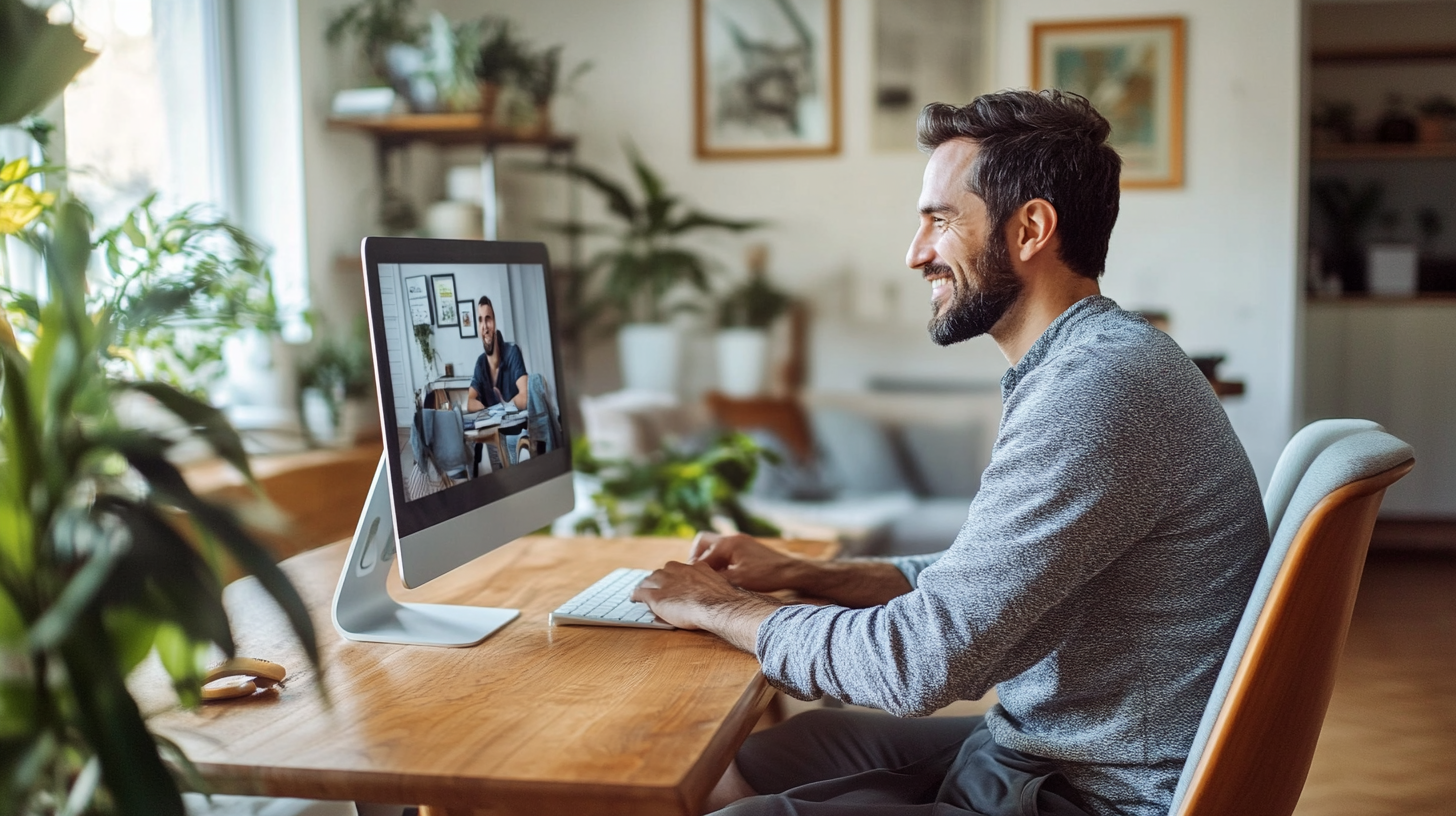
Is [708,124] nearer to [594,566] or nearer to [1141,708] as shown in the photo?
[594,566]

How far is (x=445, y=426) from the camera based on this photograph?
54.0 inches

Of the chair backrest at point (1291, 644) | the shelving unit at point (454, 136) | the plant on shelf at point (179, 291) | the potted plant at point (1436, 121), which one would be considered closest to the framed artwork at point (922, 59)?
the shelving unit at point (454, 136)

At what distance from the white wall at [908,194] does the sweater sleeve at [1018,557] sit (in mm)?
3217

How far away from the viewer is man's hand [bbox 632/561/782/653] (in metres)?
1.32

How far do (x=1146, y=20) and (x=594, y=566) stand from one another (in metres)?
3.48

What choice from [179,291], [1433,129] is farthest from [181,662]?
[1433,129]

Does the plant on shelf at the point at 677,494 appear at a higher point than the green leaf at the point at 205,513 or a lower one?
lower

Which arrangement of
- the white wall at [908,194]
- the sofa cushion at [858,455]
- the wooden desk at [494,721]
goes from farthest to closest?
the sofa cushion at [858,455] → the white wall at [908,194] → the wooden desk at [494,721]

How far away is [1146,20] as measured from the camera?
14.4ft

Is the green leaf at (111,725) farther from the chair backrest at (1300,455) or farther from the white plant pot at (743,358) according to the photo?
the white plant pot at (743,358)

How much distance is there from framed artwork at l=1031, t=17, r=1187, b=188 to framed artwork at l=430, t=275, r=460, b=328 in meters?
3.48

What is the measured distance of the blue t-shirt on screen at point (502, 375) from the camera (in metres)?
1.44

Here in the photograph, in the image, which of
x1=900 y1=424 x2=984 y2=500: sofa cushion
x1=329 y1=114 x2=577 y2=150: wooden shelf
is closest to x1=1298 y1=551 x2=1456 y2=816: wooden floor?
x1=900 y1=424 x2=984 y2=500: sofa cushion

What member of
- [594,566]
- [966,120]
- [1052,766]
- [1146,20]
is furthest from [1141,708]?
[1146,20]
